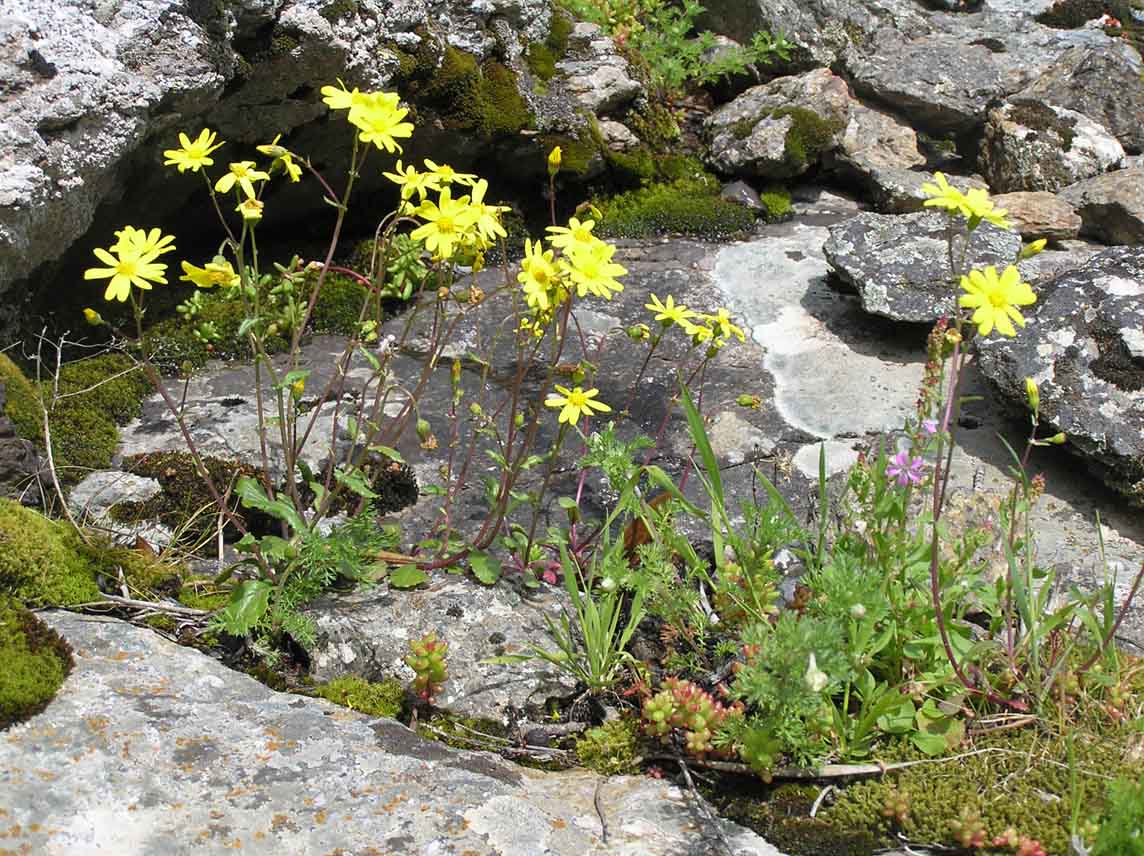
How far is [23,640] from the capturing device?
2678 millimetres

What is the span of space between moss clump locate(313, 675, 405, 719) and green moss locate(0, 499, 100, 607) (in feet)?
2.69

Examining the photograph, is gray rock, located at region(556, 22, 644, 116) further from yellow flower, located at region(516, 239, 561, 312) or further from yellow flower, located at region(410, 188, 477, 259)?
yellow flower, located at region(516, 239, 561, 312)

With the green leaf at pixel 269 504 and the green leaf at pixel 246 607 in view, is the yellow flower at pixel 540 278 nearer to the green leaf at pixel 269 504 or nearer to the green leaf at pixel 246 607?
the green leaf at pixel 269 504

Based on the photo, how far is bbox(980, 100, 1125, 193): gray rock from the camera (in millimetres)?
6383

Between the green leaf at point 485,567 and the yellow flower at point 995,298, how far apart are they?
5.42 ft

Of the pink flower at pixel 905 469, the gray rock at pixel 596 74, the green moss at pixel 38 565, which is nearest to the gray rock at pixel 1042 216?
the gray rock at pixel 596 74

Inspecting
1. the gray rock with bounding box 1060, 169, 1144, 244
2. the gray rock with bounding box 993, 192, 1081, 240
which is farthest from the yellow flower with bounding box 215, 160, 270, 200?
the gray rock with bounding box 1060, 169, 1144, 244

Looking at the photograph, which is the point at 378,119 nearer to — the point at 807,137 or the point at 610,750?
the point at 610,750

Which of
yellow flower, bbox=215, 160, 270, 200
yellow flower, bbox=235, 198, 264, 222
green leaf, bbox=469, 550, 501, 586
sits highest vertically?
yellow flower, bbox=215, 160, 270, 200

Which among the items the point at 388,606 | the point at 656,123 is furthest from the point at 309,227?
the point at 388,606

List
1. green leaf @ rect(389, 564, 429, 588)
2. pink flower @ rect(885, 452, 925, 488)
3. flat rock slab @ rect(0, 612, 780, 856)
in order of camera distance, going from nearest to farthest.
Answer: flat rock slab @ rect(0, 612, 780, 856), pink flower @ rect(885, 452, 925, 488), green leaf @ rect(389, 564, 429, 588)

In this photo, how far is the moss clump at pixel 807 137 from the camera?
6.16m

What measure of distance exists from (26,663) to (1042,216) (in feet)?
17.4

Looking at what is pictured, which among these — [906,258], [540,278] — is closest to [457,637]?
[540,278]
